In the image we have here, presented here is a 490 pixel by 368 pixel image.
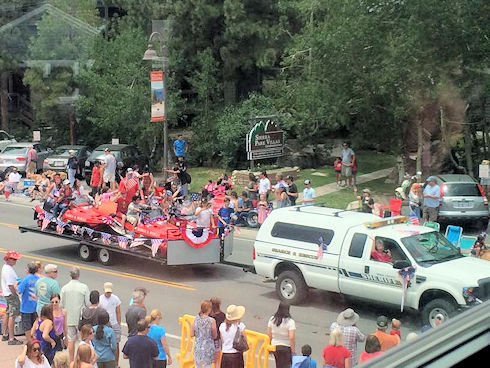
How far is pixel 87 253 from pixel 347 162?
10553mm

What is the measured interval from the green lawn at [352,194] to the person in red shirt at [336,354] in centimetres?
978

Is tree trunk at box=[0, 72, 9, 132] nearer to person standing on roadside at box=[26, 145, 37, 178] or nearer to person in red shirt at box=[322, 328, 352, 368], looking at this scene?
person standing on roadside at box=[26, 145, 37, 178]

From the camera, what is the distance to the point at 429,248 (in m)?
10.5

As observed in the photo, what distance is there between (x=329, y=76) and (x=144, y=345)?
15.7m

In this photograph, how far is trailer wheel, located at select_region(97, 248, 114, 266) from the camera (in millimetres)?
14031

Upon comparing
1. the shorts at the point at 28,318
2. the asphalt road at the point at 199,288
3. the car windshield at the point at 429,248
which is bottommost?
the asphalt road at the point at 199,288

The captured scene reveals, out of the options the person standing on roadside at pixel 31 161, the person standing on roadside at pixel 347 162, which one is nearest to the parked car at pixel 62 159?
the person standing on roadside at pixel 31 161

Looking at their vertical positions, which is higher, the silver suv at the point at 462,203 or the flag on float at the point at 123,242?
the silver suv at the point at 462,203

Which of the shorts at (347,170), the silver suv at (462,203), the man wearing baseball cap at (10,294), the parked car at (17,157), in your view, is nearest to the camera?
the man wearing baseball cap at (10,294)

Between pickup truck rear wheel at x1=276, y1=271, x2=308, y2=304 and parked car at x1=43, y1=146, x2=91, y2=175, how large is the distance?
15589 mm

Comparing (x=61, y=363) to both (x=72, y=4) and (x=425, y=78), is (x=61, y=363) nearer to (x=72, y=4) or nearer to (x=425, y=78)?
(x=425, y=78)

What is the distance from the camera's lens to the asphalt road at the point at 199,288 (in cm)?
1024

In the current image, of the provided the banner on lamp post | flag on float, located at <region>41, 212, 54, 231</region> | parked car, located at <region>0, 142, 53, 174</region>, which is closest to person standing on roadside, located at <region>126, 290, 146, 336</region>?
flag on float, located at <region>41, 212, 54, 231</region>

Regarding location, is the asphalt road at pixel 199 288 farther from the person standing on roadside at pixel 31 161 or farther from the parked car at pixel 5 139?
the parked car at pixel 5 139
